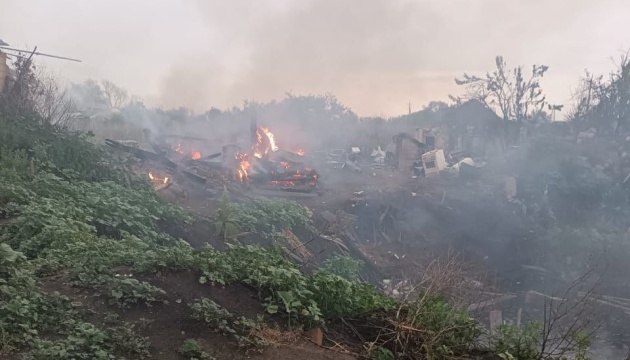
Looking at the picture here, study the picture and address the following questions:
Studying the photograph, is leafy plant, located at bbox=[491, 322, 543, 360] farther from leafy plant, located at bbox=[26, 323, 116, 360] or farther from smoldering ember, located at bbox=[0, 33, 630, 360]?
leafy plant, located at bbox=[26, 323, 116, 360]

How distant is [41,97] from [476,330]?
15212 millimetres

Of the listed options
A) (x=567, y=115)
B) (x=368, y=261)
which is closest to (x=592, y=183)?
(x=368, y=261)

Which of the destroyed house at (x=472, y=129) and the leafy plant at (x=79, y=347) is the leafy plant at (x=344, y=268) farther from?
the destroyed house at (x=472, y=129)

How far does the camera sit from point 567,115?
1198 inches

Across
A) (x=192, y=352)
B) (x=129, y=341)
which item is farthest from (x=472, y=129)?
(x=129, y=341)

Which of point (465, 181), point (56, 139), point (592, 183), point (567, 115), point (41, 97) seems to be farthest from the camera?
point (567, 115)

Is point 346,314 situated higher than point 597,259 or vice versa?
point 346,314

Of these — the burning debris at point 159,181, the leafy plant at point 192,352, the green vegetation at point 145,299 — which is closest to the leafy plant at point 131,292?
the green vegetation at point 145,299

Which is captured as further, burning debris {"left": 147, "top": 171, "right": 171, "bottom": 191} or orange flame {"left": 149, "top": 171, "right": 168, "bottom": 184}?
orange flame {"left": 149, "top": 171, "right": 168, "bottom": 184}

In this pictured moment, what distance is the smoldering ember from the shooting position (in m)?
4.41

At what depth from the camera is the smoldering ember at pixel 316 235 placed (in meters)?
4.41

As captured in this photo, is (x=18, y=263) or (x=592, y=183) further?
(x=592, y=183)

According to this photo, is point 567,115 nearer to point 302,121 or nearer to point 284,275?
point 302,121

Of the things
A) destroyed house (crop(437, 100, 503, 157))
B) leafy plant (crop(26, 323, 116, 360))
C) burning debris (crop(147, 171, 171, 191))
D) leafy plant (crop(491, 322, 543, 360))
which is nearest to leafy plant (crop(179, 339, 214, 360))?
leafy plant (crop(26, 323, 116, 360))
